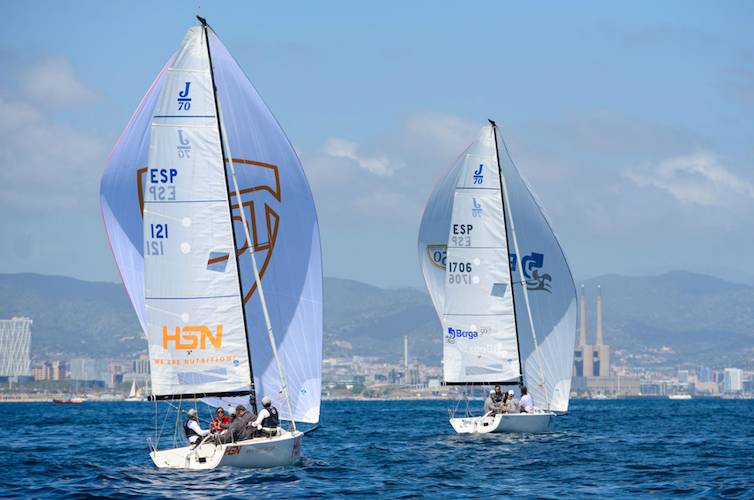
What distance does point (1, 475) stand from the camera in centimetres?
3086

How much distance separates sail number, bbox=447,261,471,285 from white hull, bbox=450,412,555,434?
15.8 feet

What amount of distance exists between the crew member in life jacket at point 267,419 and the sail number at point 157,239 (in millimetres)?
4062

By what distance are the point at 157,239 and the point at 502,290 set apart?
1831cm

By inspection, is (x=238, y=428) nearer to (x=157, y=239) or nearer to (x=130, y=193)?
(x=157, y=239)

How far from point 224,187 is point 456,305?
16.8 metres

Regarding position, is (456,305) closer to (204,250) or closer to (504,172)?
(504,172)

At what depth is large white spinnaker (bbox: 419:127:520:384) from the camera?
44031 millimetres

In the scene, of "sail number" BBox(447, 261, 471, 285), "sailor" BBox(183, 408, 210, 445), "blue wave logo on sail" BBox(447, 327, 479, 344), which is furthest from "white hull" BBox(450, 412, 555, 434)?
"sailor" BBox(183, 408, 210, 445)

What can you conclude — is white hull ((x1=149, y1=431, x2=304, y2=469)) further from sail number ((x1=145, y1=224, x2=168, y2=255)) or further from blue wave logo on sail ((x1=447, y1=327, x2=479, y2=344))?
blue wave logo on sail ((x1=447, y1=327, x2=479, y2=344))

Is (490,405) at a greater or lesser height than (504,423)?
greater

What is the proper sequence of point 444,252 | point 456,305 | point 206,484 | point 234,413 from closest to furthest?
point 206,484 → point 234,413 → point 456,305 → point 444,252

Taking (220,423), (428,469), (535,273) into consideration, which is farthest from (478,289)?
(220,423)

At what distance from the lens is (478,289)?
4406 cm

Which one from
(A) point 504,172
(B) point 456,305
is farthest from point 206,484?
(A) point 504,172
